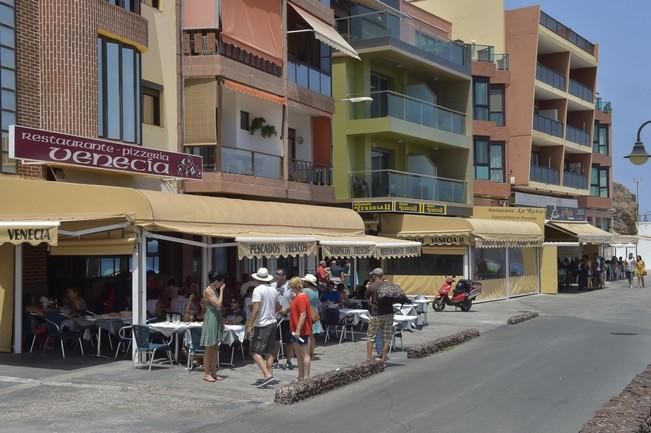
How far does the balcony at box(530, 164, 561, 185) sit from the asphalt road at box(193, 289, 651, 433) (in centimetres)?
2505

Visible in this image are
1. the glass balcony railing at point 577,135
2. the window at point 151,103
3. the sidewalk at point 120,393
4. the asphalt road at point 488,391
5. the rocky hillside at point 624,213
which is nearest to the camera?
the asphalt road at point 488,391

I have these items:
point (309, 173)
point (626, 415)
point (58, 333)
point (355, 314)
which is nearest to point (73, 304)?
point (58, 333)

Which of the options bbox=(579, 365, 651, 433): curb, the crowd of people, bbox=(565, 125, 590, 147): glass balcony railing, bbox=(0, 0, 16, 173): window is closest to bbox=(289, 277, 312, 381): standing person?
bbox=(579, 365, 651, 433): curb

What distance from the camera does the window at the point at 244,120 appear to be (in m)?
25.8

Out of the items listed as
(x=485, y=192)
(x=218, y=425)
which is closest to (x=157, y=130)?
(x=218, y=425)

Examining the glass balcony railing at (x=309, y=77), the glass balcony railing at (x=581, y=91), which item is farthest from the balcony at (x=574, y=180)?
the glass balcony railing at (x=309, y=77)

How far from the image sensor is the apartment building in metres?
22.7

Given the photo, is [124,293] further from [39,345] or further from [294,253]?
[294,253]

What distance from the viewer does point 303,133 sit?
96.5 feet

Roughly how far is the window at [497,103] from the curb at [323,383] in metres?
29.6

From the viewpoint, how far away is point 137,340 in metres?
14.5

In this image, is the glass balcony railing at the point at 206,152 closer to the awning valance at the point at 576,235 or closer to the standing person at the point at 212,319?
the standing person at the point at 212,319

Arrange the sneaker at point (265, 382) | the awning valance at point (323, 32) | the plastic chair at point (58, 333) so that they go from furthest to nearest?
the awning valance at point (323, 32) < the plastic chair at point (58, 333) < the sneaker at point (265, 382)

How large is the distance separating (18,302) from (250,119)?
11.4 metres
